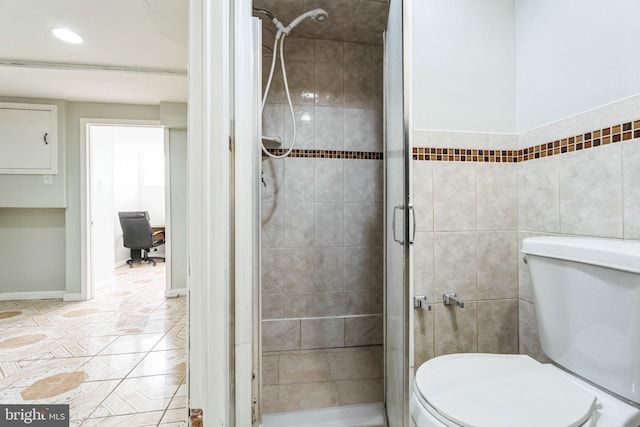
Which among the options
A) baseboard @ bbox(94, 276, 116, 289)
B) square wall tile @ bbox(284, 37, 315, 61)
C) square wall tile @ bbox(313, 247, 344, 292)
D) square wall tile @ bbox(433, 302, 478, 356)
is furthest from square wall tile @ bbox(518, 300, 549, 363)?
baseboard @ bbox(94, 276, 116, 289)

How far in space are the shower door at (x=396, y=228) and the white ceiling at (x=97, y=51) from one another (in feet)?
4.14

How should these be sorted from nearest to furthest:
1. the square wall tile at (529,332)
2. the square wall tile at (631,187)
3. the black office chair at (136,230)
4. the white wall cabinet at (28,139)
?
the square wall tile at (631,187)
the square wall tile at (529,332)
the white wall cabinet at (28,139)
the black office chair at (136,230)

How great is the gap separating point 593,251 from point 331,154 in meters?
1.54

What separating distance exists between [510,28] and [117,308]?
373cm

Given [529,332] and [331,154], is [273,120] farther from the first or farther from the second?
[529,332]

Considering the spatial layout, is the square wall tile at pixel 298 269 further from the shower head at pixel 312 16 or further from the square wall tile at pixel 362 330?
the shower head at pixel 312 16

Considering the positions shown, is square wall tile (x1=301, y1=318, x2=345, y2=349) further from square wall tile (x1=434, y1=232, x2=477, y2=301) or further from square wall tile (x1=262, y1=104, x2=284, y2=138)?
square wall tile (x1=262, y1=104, x2=284, y2=138)

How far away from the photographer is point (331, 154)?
2131 mm

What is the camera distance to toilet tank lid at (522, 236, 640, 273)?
80cm

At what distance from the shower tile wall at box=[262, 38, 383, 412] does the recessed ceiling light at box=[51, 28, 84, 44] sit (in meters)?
1.34

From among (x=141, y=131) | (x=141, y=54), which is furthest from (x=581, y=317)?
(x=141, y=131)

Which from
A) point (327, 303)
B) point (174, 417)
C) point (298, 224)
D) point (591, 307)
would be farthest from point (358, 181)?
point (174, 417)

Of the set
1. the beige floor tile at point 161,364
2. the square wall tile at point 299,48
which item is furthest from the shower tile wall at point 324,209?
the beige floor tile at point 161,364

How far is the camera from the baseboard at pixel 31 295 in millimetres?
3160
